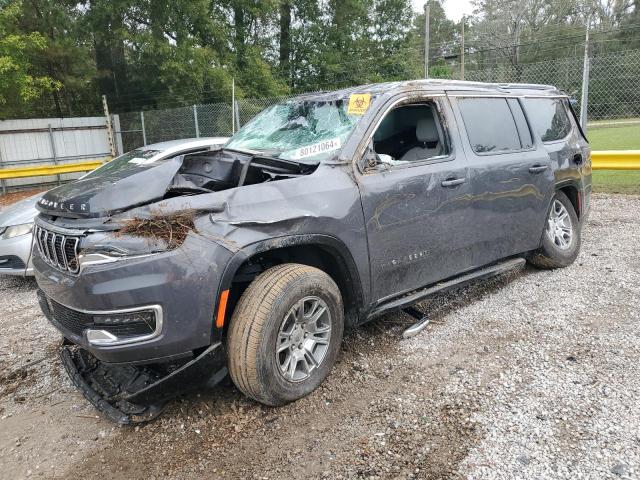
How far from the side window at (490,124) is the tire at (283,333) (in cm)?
196

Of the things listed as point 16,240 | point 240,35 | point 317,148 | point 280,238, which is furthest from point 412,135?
point 240,35

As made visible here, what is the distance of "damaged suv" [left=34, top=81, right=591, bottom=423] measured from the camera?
101 inches

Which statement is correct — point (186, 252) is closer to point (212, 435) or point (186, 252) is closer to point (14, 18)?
point (212, 435)

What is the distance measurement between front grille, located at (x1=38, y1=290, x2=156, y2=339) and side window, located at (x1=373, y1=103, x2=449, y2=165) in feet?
7.16

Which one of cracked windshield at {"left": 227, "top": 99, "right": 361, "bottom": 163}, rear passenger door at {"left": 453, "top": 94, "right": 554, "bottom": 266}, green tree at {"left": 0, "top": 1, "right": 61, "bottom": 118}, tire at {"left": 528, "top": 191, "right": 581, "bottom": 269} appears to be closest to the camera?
cracked windshield at {"left": 227, "top": 99, "right": 361, "bottom": 163}

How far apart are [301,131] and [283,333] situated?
1.69 metres

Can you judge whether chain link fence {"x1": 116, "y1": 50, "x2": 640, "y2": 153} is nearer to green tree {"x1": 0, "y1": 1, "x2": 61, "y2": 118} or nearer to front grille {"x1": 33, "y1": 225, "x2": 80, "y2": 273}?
green tree {"x1": 0, "y1": 1, "x2": 61, "y2": 118}

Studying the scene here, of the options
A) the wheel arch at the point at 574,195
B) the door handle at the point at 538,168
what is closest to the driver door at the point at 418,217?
the door handle at the point at 538,168

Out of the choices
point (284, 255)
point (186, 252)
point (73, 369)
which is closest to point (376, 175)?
point (284, 255)

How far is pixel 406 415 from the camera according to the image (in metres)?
2.85

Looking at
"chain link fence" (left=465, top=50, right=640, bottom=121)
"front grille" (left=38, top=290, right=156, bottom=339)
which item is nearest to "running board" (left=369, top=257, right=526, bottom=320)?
"front grille" (left=38, top=290, right=156, bottom=339)

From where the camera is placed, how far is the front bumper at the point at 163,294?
2490mm

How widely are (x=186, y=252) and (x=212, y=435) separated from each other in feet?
3.44

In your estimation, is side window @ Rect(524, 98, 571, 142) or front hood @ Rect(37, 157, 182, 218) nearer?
front hood @ Rect(37, 157, 182, 218)
